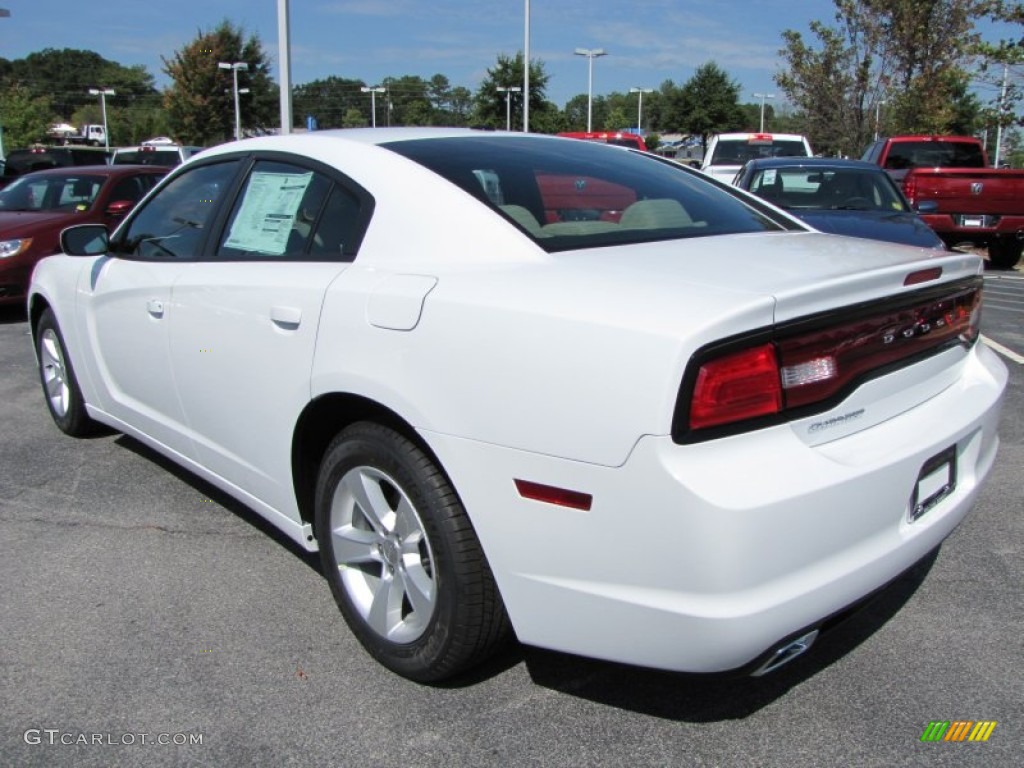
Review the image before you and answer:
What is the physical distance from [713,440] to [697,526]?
7.4 inches

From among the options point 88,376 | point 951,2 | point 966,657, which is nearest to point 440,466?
point 966,657

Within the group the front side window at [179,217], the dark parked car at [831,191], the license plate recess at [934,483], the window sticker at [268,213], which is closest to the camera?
the license plate recess at [934,483]

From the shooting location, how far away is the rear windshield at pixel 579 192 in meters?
2.64

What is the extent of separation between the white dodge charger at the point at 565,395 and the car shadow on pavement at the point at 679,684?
0.34 meters

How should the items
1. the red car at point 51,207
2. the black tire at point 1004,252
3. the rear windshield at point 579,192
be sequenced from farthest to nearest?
the black tire at point 1004,252, the red car at point 51,207, the rear windshield at point 579,192

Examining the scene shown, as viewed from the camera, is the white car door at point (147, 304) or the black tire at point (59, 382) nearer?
the white car door at point (147, 304)

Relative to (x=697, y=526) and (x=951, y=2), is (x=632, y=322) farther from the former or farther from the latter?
(x=951, y=2)

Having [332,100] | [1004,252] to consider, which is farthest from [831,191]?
[332,100]

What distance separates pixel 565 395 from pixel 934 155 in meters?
15.2

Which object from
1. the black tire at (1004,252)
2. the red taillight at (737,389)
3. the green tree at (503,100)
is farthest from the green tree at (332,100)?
the red taillight at (737,389)

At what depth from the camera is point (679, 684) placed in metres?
2.53

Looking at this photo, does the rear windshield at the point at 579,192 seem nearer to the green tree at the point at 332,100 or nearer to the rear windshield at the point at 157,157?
the rear windshield at the point at 157,157

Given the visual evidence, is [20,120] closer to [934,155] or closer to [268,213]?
[934,155]

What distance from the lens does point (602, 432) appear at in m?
1.91
